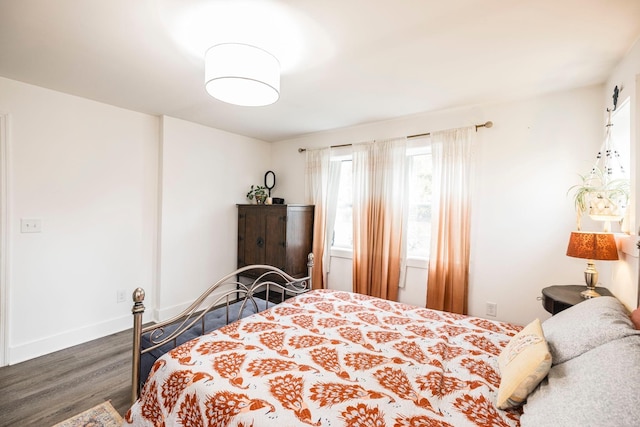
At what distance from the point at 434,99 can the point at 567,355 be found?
227 centimetres

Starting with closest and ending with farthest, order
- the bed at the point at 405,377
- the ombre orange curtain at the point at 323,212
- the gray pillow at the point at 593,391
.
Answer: the gray pillow at the point at 593,391, the bed at the point at 405,377, the ombre orange curtain at the point at 323,212

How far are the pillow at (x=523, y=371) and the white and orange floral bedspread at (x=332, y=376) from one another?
6 centimetres

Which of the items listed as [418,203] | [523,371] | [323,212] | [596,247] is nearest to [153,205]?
[323,212]

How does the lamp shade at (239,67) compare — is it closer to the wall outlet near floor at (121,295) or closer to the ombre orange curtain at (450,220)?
the ombre orange curtain at (450,220)

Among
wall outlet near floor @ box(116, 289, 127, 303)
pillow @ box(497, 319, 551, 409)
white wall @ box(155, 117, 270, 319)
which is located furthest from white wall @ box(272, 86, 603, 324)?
wall outlet near floor @ box(116, 289, 127, 303)

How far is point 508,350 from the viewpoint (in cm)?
133

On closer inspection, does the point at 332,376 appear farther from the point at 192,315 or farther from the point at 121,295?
the point at 121,295

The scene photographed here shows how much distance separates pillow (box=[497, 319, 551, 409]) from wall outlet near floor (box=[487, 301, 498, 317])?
66.8 inches

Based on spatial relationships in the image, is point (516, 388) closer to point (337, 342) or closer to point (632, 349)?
point (632, 349)

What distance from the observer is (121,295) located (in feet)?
10.2

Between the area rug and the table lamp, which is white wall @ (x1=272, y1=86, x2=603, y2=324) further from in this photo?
the area rug

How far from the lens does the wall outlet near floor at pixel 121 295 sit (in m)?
3.07

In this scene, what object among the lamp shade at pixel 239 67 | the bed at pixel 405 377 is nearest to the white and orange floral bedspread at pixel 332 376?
the bed at pixel 405 377

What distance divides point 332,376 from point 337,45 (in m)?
1.87
